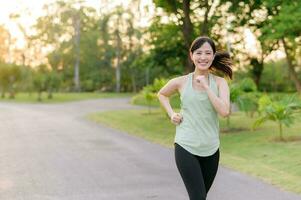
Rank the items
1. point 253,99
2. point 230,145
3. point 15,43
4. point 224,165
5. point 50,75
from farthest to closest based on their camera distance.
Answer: point 15,43 < point 50,75 < point 253,99 < point 230,145 < point 224,165

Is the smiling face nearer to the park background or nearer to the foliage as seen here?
the park background

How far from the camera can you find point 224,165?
10.2 metres

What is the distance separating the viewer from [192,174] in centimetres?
438

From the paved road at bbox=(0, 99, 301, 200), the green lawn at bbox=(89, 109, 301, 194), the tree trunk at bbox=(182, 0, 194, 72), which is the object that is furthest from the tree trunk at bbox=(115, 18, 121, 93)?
the paved road at bbox=(0, 99, 301, 200)

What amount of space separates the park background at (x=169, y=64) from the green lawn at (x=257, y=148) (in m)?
0.02

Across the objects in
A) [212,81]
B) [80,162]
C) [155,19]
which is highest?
[155,19]

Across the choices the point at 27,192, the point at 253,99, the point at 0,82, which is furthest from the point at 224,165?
the point at 0,82

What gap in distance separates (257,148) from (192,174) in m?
8.46

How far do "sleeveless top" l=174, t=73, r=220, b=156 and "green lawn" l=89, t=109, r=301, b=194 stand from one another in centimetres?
349

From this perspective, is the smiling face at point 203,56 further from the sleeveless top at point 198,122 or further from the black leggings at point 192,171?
the black leggings at point 192,171

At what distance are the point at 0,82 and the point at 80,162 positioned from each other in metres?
47.6

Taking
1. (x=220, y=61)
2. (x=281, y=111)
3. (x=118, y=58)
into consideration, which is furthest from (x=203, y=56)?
(x=118, y=58)

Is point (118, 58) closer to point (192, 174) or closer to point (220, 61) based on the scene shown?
point (220, 61)

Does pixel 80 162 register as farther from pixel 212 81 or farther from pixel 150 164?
pixel 212 81
